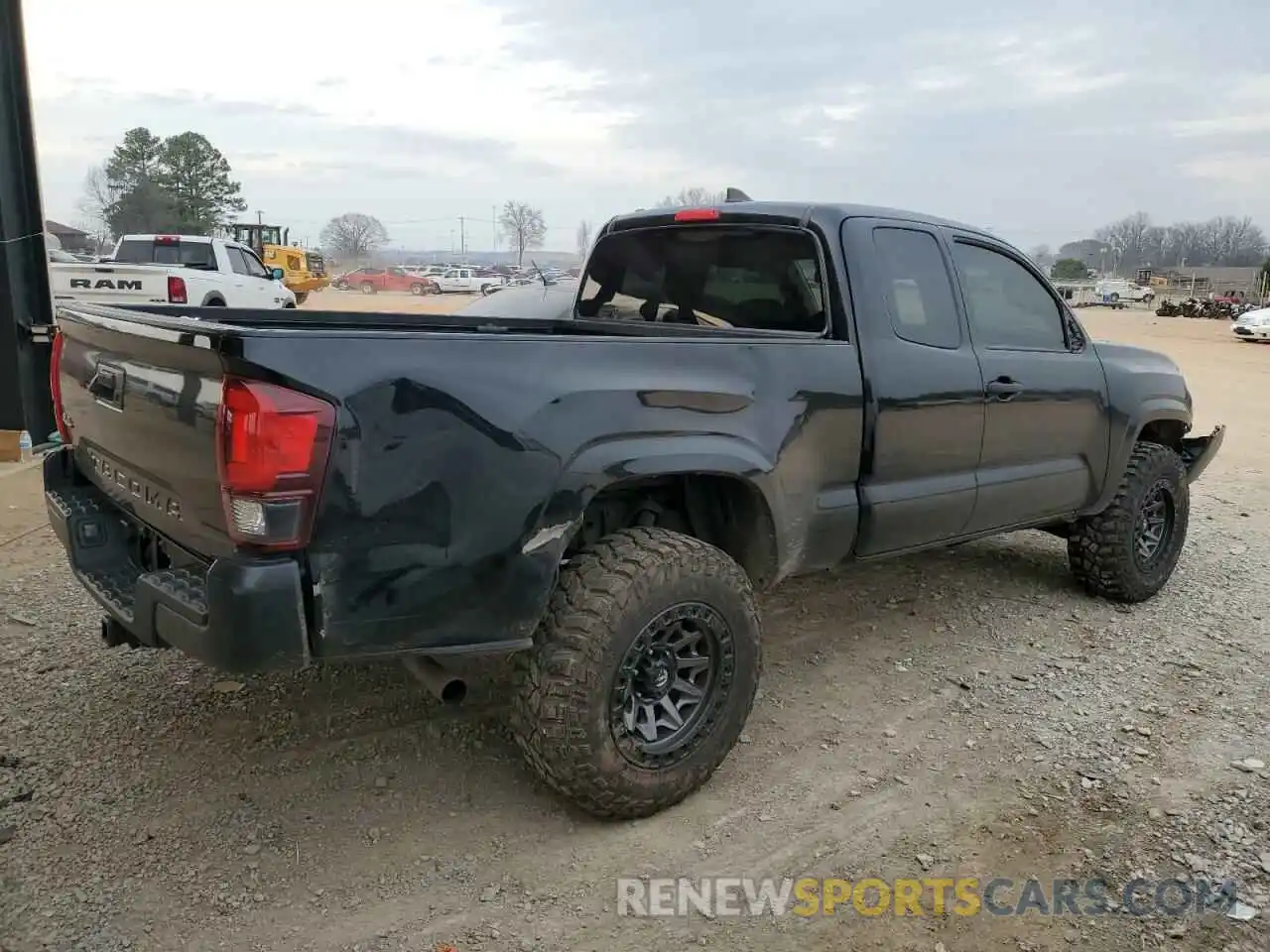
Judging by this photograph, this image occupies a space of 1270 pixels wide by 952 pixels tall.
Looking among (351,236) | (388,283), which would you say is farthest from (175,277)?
(351,236)

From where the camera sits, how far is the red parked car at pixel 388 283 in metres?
58.1

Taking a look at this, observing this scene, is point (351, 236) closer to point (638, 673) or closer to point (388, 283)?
point (388, 283)

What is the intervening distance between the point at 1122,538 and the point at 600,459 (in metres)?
3.44

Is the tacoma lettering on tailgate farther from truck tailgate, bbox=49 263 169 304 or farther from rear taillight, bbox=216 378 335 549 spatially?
truck tailgate, bbox=49 263 169 304

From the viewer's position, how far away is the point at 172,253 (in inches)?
694

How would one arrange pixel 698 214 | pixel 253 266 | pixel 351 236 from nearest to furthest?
pixel 698 214 < pixel 253 266 < pixel 351 236

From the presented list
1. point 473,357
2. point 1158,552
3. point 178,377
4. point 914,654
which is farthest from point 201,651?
point 1158,552

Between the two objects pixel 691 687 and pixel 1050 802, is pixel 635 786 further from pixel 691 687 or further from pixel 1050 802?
pixel 1050 802

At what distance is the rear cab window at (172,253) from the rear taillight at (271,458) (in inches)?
636

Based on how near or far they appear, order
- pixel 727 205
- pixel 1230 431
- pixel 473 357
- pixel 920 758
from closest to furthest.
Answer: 1. pixel 473 357
2. pixel 920 758
3. pixel 727 205
4. pixel 1230 431

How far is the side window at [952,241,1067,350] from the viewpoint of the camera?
436 centimetres

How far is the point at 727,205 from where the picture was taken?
416cm

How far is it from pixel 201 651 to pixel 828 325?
8.02 feet

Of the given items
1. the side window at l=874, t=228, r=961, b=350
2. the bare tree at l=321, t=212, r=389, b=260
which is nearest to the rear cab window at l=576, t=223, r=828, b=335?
the side window at l=874, t=228, r=961, b=350
